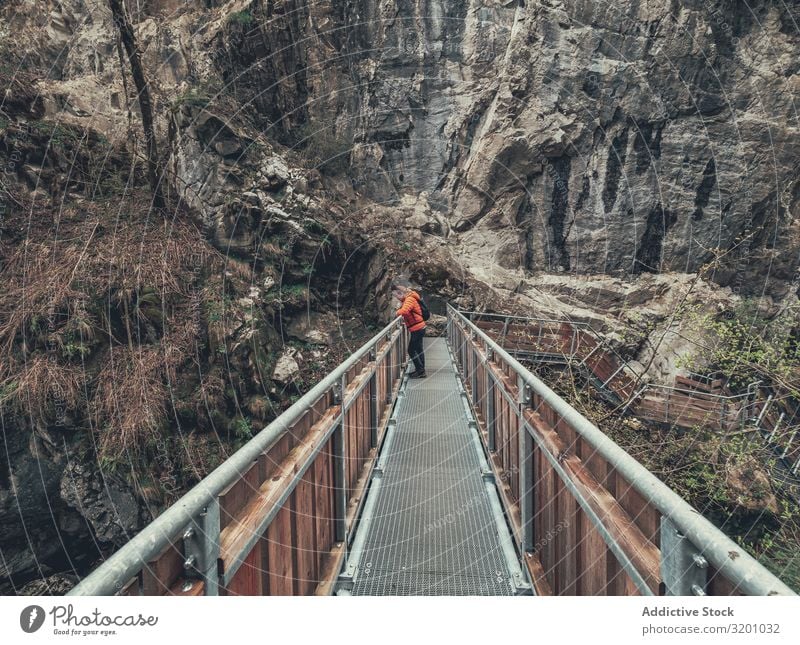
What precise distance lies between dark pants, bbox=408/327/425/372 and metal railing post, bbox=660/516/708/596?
7.04 m

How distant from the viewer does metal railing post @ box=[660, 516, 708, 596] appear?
98 cm

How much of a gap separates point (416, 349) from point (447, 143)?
1474cm

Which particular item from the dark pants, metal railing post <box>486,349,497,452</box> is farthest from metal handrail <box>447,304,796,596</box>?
the dark pants

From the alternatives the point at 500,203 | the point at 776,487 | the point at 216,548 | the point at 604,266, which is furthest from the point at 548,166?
the point at 216,548

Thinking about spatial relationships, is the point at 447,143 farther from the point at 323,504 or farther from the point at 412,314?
the point at 323,504

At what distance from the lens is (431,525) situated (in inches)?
124

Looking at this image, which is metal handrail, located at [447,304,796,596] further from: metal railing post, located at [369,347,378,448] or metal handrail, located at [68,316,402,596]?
metal railing post, located at [369,347,378,448]

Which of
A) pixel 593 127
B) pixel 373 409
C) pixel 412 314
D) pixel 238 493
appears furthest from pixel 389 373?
pixel 593 127

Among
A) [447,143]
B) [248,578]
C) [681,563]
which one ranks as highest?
[447,143]

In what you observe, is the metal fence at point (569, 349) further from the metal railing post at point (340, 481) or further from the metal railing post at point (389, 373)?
the metal railing post at point (340, 481)

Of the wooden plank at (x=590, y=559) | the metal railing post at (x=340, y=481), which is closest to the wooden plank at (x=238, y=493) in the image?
the metal railing post at (x=340, y=481)

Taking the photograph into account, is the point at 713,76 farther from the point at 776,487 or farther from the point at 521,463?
the point at 521,463

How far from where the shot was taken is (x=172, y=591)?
1.12 metres

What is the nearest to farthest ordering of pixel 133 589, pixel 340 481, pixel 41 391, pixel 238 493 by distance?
1. pixel 133 589
2. pixel 238 493
3. pixel 340 481
4. pixel 41 391
